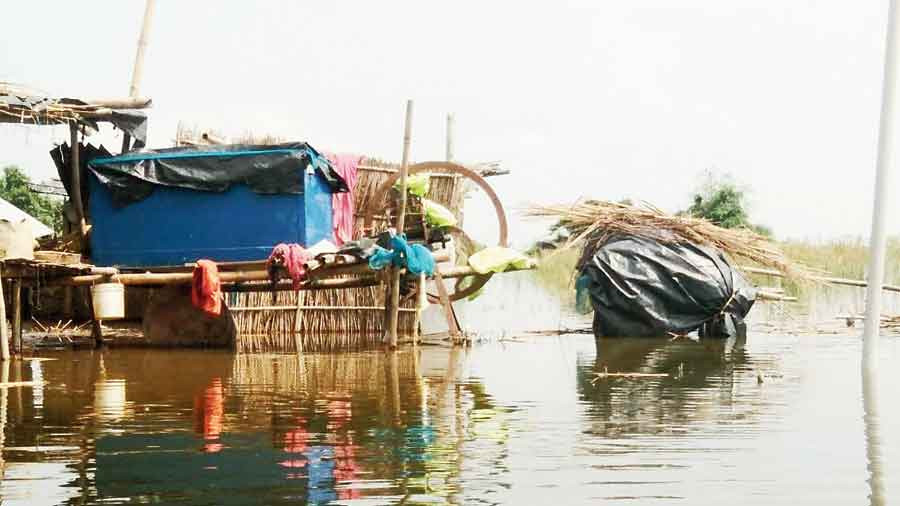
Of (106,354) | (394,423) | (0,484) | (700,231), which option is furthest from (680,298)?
(0,484)

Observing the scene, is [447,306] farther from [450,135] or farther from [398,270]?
[450,135]

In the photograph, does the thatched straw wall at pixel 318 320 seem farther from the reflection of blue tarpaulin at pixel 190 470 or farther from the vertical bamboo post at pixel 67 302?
the reflection of blue tarpaulin at pixel 190 470

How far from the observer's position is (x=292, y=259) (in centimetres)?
1244

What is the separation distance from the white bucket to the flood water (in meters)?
1.43

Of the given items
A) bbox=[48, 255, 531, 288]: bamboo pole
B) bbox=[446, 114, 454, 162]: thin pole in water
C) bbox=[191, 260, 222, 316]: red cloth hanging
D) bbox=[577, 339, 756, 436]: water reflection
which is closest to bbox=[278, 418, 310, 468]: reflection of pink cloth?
bbox=[577, 339, 756, 436]: water reflection

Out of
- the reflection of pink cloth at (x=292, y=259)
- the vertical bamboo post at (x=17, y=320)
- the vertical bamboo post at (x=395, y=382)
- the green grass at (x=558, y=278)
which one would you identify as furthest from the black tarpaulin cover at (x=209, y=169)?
the green grass at (x=558, y=278)

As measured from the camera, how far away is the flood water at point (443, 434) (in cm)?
498

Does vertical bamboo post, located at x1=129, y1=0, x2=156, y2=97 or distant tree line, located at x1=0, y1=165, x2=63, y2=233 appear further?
distant tree line, located at x1=0, y1=165, x2=63, y2=233

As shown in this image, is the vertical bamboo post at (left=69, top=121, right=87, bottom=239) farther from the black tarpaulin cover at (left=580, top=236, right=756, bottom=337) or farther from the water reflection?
the black tarpaulin cover at (left=580, top=236, right=756, bottom=337)

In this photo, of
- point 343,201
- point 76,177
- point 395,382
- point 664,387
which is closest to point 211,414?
point 395,382

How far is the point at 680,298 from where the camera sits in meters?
15.6

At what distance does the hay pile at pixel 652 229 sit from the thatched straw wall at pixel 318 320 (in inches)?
103

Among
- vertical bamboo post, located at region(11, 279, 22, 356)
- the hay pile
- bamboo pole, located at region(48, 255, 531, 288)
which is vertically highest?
the hay pile

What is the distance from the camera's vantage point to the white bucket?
1258 centimetres
